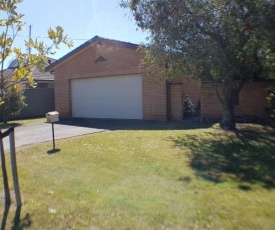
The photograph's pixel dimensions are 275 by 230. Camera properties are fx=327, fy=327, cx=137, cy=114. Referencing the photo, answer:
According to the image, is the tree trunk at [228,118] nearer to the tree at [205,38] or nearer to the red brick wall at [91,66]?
the tree at [205,38]

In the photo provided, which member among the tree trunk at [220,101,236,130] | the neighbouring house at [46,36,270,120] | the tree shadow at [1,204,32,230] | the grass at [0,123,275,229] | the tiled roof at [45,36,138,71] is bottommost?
the tree shadow at [1,204,32,230]

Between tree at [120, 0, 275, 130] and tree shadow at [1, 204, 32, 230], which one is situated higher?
tree at [120, 0, 275, 130]

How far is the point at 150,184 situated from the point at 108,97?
1178cm

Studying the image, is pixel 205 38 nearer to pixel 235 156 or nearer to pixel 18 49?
pixel 235 156

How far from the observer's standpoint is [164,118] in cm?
1468

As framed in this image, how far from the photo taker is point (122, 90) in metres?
16.2

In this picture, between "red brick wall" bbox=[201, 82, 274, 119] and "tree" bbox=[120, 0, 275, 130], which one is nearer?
"tree" bbox=[120, 0, 275, 130]

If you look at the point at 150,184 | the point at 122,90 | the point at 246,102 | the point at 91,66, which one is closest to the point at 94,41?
the point at 91,66

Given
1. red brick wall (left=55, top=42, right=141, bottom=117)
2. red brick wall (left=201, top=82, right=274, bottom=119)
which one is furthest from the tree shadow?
red brick wall (left=55, top=42, right=141, bottom=117)

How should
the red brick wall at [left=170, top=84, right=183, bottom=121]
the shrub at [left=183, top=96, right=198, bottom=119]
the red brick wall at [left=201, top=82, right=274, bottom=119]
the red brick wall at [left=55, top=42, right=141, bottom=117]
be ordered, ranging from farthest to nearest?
the red brick wall at [left=55, top=42, right=141, bottom=117] < the shrub at [left=183, top=96, right=198, bottom=119] < the red brick wall at [left=170, top=84, right=183, bottom=121] < the red brick wall at [left=201, top=82, right=274, bottom=119]

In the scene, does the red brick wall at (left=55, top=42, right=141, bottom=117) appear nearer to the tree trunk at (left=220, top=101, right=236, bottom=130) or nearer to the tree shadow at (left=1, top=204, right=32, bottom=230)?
the tree trunk at (left=220, top=101, right=236, bottom=130)

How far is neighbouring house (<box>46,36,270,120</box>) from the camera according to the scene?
46.1ft

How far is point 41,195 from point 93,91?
41.8 ft

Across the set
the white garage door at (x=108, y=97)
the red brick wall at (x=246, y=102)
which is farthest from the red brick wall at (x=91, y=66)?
the red brick wall at (x=246, y=102)
